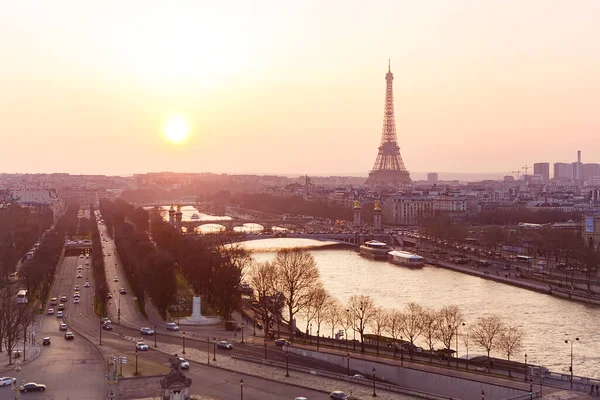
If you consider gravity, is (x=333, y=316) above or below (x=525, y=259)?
below

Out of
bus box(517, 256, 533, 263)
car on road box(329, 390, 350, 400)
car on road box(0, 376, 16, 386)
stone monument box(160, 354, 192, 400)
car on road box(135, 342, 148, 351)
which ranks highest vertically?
stone monument box(160, 354, 192, 400)

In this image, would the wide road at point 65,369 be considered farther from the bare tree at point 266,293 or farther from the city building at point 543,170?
the city building at point 543,170

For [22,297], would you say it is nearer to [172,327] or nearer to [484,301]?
[172,327]

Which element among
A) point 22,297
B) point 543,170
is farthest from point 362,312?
point 543,170

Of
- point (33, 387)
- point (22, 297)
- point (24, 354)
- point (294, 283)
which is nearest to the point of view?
point (33, 387)

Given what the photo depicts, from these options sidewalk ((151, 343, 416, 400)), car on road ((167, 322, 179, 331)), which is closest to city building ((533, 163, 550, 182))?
car on road ((167, 322, 179, 331))

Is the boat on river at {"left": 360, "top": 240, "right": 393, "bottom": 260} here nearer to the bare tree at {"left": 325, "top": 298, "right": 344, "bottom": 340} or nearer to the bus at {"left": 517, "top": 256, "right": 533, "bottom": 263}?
the bus at {"left": 517, "top": 256, "right": 533, "bottom": 263}

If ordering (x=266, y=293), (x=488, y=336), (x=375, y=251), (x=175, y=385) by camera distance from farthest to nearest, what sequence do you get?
(x=375, y=251), (x=266, y=293), (x=488, y=336), (x=175, y=385)

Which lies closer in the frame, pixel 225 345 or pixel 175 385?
pixel 175 385
